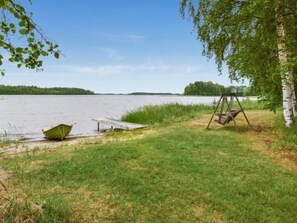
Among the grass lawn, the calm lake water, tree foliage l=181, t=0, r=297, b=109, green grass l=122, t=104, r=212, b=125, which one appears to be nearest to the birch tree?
tree foliage l=181, t=0, r=297, b=109

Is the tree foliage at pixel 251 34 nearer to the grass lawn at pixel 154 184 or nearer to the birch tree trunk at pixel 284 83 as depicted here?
the birch tree trunk at pixel 284 83

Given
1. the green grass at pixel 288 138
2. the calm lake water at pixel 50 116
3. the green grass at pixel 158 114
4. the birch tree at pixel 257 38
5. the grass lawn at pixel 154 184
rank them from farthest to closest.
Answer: the calm lake water at pixel 50 116 < the green grass at pixel 158 114 < the birch tree at pixel 257 38 < the green grass at pixel 288 138 < the grass lawn at pixel 154 184

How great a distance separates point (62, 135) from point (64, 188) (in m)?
10.5

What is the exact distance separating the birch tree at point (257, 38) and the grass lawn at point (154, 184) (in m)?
2.85

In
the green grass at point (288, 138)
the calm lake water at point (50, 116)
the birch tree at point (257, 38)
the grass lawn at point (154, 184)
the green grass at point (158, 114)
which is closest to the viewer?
the grass lawn at point (154, 184)

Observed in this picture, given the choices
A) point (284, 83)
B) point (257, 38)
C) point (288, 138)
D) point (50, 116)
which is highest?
point (257, 38)

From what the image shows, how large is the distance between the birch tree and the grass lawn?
2.85 meters

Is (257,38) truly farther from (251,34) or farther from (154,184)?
(154,184)

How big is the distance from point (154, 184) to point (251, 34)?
31.3ft

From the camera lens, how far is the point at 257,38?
10969 millimetres

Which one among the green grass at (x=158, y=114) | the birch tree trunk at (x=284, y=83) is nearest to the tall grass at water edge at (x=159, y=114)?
the green grass at (x=158, y=114)

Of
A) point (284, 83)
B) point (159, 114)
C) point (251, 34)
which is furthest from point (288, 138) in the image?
point (159, 114)

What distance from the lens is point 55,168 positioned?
701cm

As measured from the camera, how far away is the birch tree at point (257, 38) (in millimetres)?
9672
